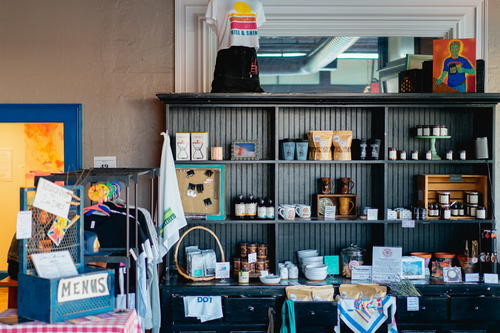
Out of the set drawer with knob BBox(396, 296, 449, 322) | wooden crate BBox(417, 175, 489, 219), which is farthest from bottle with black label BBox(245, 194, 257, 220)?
wooden crate BBox(417, 175, 489, 219)

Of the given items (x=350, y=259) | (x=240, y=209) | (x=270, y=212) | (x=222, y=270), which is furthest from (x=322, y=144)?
(x=222, y=270)

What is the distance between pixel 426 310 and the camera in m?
3.76

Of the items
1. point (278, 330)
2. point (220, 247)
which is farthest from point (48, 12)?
point (278, 330)

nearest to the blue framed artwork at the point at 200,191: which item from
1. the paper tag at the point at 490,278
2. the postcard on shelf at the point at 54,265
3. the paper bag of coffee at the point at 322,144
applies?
the paper bag of coffee at the point at 322,144

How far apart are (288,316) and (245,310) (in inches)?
12.8

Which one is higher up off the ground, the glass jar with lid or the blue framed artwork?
the blue framed artwork

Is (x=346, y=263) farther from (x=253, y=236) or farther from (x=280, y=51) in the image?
(x=280, y=51)

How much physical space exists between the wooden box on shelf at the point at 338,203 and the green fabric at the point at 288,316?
0.84 meters

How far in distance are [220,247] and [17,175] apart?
2.75 m

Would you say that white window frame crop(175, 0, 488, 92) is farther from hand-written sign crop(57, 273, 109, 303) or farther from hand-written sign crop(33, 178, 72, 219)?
hand-written sign crop(57, 273, 109, 303)

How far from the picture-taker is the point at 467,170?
4340 mm

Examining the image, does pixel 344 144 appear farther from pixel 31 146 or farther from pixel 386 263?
pixel 31 146

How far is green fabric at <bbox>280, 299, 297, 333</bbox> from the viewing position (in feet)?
12.0

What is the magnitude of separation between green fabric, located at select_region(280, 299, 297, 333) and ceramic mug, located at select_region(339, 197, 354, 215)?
95 centimetres
